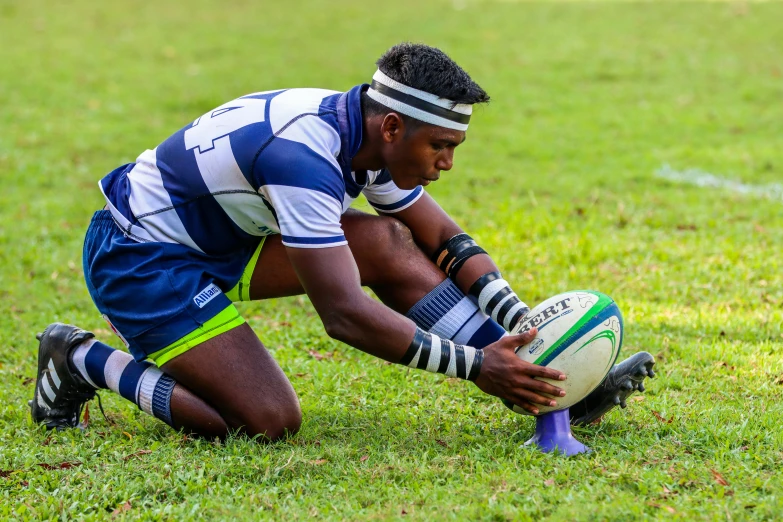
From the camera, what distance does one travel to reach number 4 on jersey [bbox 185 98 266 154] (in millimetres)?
3811

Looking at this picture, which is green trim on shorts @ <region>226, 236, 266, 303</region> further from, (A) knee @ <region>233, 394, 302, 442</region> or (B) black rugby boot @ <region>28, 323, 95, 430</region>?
(B) black rugby boot @ <region>28, 323, 95, 430</region>

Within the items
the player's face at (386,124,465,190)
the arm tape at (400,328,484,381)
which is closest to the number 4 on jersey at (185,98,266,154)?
the player's face at (386,124,465,190)

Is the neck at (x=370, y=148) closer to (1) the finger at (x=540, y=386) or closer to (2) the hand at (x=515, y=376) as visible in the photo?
(2) the hand at (x=515, y=376)

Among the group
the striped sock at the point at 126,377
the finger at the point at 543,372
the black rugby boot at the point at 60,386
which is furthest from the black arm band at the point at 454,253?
the black rugby boot at the point at 60,386

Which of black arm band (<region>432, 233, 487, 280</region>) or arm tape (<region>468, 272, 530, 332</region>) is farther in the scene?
black arm band (<region>432, 233, 487, 280</region>)

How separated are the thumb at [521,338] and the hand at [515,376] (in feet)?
0.06

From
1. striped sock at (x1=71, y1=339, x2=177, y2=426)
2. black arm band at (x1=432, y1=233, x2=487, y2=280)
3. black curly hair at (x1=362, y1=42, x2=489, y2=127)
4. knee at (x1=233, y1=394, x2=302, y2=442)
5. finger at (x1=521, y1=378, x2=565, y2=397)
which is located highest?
black curly hair at (x1=362, y1=42, x2=489, y2=127)

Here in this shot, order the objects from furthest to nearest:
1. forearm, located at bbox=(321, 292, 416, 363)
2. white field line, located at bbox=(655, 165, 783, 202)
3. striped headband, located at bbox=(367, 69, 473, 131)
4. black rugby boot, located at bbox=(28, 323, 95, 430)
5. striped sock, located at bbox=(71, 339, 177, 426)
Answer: white field line, located at bbox=(655, 165, 783, 202), black rugby boot, located at bbox=(28, 323, 95, 430), striped sock, located at bbox=(71, 339, 177, 426), striped headband, located at bbox=(367, 69, 473, 131), forearm, located at bbox=(321, 292, 416, 363)

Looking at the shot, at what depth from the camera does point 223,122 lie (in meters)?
3.89

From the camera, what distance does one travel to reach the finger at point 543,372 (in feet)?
11.9

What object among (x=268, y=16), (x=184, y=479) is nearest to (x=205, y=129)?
(x=184, y=479)

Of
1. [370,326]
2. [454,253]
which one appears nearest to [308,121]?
[370,326]

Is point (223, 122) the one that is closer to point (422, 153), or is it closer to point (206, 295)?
point (206, 295)

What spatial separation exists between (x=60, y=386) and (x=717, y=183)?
5.99 m
